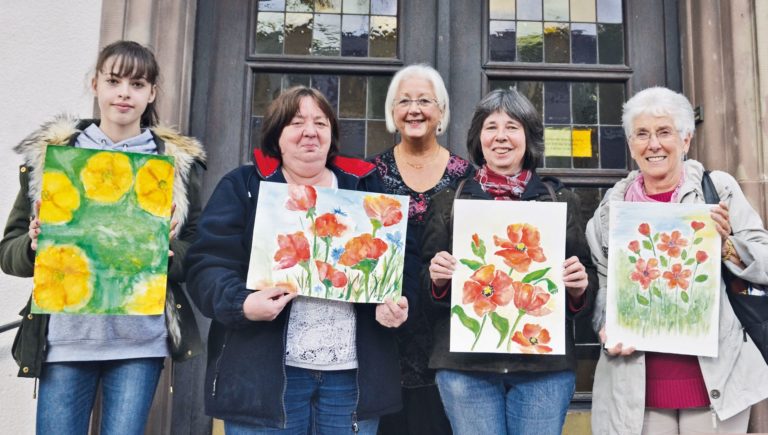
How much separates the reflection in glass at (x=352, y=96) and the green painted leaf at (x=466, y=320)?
1.50m

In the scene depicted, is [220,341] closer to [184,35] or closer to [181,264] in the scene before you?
[181,264]

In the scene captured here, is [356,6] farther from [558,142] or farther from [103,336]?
[103,336]

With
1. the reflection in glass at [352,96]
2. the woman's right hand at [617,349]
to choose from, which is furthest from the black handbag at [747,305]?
the reflection in glass at [352,96]

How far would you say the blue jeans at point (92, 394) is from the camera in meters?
1.86

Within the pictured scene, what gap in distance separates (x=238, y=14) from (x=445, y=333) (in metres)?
2.07

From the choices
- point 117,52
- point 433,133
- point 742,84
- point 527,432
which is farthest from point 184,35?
point 742,84

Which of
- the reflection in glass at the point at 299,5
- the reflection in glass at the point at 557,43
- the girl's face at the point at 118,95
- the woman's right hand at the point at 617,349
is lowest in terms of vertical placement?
the woman's right hand at the point at 617,349

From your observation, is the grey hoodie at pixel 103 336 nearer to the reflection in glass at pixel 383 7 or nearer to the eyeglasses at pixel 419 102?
the eyeglasses at pixel 419 102

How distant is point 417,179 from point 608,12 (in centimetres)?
165

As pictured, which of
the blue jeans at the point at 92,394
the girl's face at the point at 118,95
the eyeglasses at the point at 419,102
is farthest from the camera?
the eyeglasses at the point at 419,102

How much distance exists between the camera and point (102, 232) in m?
1.86

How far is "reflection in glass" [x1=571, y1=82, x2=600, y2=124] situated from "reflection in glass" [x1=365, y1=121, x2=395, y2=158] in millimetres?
957

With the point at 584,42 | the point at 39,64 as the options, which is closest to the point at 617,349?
the point at 584,42

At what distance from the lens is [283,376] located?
5.85 feet
